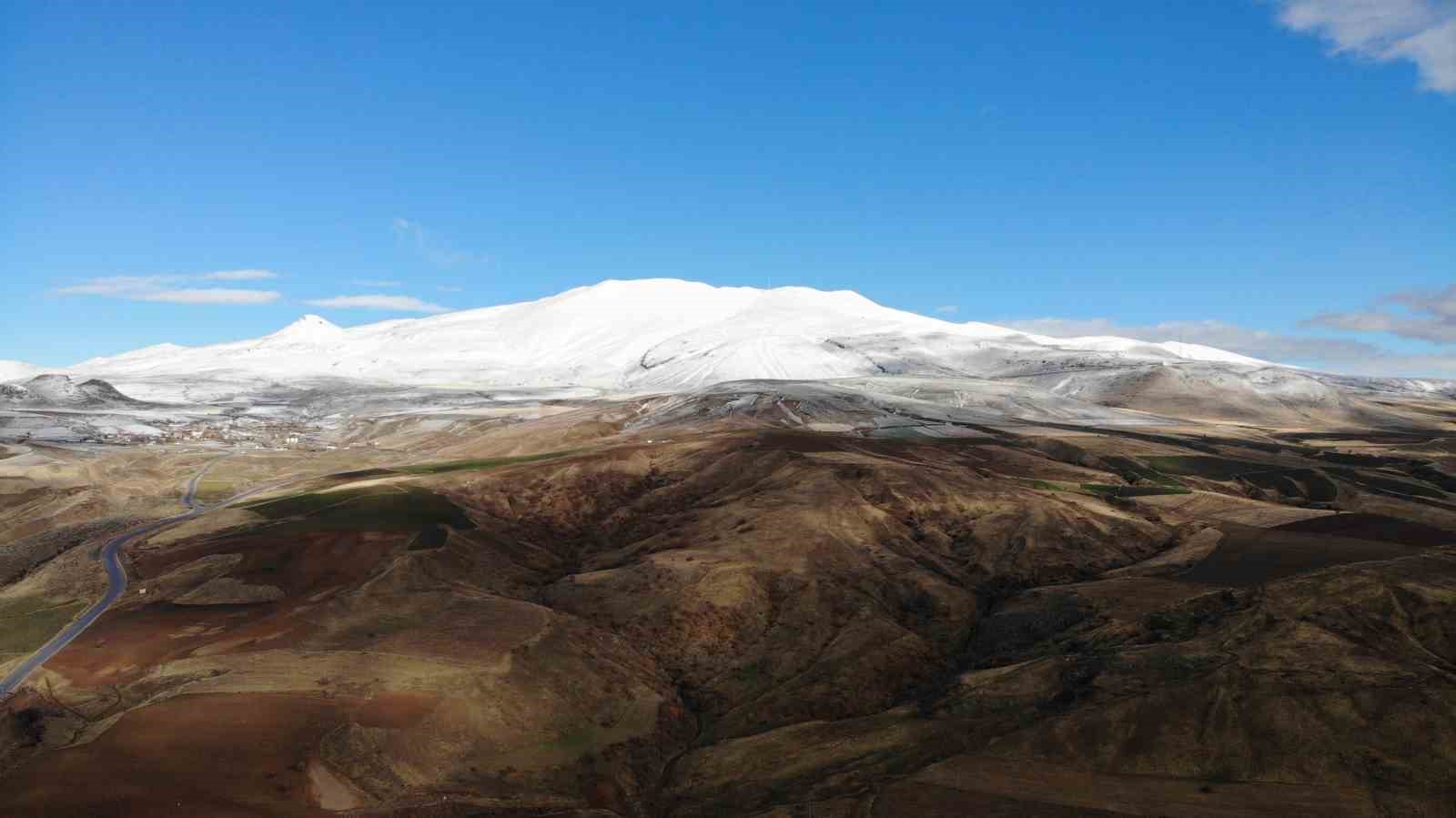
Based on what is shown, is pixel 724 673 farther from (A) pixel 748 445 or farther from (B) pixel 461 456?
(B) pixel 461 456

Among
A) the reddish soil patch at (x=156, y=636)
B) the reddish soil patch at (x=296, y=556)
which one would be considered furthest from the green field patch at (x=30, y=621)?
the reddish soil patch at (x=296, y=556)

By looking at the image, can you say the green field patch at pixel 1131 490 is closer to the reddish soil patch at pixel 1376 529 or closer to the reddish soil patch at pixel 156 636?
the reddish soil patch at pixel 1376 529

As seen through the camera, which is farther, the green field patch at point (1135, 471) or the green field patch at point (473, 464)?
the green field patch at point (473, 464)

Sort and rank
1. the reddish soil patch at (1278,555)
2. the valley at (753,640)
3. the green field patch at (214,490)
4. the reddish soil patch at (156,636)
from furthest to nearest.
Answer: the green field patch at (214,490), the reddish soil patch at (1278,555), the reddish soil patch at (156,636), the valley at (753,640)

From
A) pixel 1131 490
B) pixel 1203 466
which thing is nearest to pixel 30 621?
pixel 1131 490

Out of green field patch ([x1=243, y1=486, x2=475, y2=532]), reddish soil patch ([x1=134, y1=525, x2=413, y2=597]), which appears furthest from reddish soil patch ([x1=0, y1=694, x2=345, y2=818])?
green field patch ([x1=243, y1=486, x2=475, y2=532])

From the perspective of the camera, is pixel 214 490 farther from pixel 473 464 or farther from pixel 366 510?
pixel 366 510
